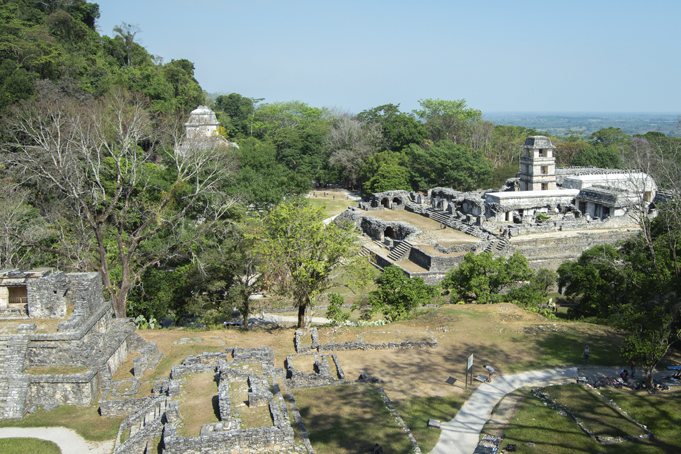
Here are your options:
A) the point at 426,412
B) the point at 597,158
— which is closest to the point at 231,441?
the point at 426,412

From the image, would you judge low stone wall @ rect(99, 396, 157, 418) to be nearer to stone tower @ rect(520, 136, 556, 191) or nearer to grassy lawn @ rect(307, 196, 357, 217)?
grassy lawn @ rect(307, 196, 357, 217)

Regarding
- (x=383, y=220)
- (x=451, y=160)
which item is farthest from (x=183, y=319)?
(x=451, y=160)

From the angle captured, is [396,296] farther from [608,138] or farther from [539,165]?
[608,138]

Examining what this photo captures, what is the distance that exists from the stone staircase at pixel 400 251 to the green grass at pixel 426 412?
70.3 feet

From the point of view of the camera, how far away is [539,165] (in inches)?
1859

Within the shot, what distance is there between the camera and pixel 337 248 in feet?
69.7

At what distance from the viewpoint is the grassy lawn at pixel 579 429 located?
13.0 meters

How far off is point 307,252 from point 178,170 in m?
8.73

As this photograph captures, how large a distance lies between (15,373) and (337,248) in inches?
463

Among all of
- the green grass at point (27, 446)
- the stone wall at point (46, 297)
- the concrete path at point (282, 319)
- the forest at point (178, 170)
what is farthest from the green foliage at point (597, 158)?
the green grass at point (27, 446)

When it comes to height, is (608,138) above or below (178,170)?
above

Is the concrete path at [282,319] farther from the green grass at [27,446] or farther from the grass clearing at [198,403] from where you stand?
the green grass at [27,446]

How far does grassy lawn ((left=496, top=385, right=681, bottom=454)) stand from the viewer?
12961 millimetres

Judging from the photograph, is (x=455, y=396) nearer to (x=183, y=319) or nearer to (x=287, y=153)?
(x=183, y=319)
